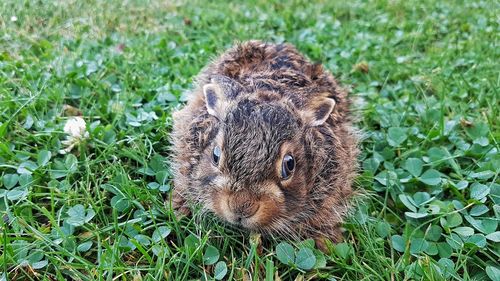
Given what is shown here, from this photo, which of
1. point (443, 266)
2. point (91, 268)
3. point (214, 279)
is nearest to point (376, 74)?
point (443, 266)

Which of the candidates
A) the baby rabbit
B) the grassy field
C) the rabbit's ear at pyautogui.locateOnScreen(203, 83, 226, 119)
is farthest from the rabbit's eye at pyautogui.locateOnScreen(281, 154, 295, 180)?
the rabbit's ear at pyautogui.locateOnScreen(203, 83, 226, 119)

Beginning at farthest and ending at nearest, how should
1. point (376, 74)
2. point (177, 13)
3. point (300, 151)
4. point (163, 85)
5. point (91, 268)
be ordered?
point (177, 13) → point (376, 74) → point (163, 85) → point (300, 151) → point (91, 268)

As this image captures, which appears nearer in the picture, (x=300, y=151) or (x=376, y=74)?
(x=300, y=151)

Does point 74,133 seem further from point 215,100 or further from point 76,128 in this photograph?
point 215,100

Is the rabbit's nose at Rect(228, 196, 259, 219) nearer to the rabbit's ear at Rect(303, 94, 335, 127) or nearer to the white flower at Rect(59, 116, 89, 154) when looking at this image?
the rabbit's ear at Rect(303, 94, 335, 127)

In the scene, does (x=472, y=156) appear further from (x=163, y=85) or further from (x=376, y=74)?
(x=163, y=85)

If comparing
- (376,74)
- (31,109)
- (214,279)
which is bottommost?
(376,74)
